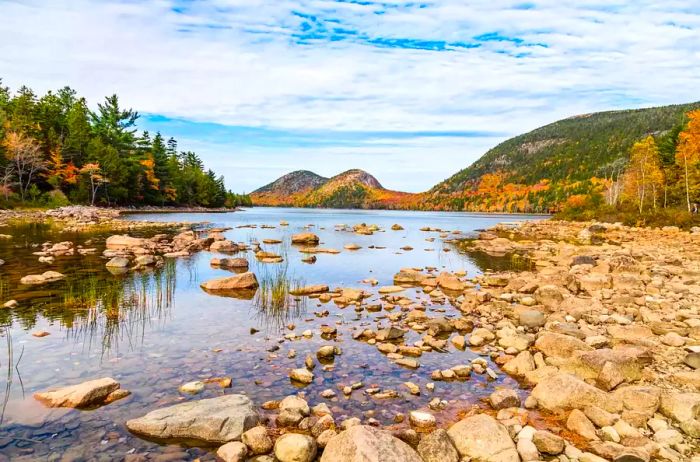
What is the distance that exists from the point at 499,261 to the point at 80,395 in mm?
28120

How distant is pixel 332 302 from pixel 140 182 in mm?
Answer: 98226

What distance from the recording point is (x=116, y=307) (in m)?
14.7

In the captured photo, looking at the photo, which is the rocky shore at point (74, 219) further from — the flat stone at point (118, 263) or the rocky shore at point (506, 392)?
the rocky shore at point (506, 392)

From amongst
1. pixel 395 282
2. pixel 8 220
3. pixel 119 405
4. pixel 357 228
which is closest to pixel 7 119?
pixel 8 220

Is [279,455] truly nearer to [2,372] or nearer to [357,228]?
[2,372]

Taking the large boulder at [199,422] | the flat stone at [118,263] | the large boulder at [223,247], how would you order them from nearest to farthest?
1. the large boulder at [199,422]
2. the flat stone at [118,263]
3. the large boulder at [223,247]

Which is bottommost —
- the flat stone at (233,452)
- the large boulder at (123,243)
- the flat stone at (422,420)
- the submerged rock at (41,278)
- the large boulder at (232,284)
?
the flat stone at (422,420)

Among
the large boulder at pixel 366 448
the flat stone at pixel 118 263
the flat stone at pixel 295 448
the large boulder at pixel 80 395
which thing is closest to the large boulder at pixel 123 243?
the flat stone at pixel 118 263

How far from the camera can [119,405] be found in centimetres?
802

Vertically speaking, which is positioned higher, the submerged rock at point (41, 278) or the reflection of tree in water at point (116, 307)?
the submerged rock at point (41, 278)

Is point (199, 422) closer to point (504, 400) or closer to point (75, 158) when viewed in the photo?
point (504, 400)

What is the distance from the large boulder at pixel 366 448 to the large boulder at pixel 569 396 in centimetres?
353

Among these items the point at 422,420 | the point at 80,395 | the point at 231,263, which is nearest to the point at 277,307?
the point at 80,395

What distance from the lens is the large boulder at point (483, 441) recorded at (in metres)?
6.41
